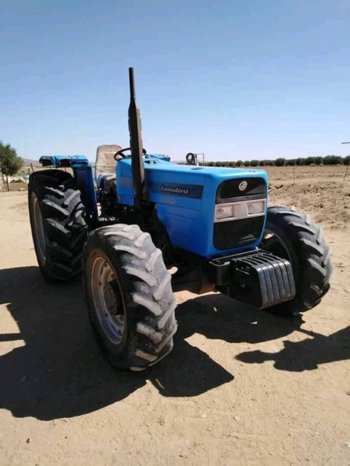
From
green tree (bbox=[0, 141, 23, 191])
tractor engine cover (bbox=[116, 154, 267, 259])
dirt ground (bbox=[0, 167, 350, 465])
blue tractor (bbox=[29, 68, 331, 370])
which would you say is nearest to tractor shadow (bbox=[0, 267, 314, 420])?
dirt ground (bbox=[0, 167, 350, 465])

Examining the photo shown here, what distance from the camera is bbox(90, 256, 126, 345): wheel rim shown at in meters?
3.64

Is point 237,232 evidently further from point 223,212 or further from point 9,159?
point 9,159

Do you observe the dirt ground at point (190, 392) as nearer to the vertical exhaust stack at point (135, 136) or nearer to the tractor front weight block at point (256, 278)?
the tractor front weight block at point (256, 278)

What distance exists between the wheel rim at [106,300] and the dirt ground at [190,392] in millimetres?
277

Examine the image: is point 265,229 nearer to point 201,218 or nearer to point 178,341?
point 201,218

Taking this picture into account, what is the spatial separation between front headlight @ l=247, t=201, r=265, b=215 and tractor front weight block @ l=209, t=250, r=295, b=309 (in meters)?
0.40

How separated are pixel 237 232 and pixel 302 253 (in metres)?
0.72

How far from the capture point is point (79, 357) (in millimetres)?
3762

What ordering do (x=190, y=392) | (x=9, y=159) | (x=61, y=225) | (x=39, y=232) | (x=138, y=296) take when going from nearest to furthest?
(x=138, y=296) → (x=190, y=392) → (x=61, y=225) → (x=39, y=232) → (x=9, y=159)

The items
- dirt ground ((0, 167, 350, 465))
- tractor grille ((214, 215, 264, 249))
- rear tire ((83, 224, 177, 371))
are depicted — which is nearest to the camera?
dirt ground ((0, 167, 350, 465))

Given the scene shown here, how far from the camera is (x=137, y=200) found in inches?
170

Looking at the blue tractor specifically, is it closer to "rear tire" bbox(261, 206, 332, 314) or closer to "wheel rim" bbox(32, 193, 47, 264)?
"rear tire" bbox(261, 206, 332, 314)

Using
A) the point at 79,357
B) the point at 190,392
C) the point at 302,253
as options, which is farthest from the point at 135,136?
the point at 190,392

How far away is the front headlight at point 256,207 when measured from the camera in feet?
12.1
